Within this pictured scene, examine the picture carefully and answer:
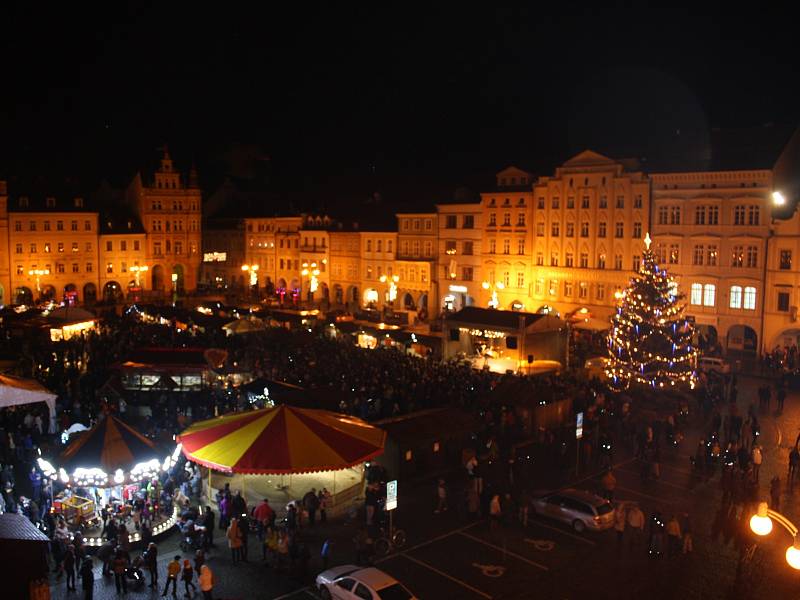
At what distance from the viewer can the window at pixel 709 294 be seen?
141ft

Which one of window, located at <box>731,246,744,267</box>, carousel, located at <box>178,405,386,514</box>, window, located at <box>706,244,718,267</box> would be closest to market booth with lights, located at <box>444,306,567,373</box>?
window, located at <box>706,244,718,267</box>

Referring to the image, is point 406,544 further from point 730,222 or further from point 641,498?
point 730,222

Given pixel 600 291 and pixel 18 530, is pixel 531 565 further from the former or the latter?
pixel 600 291

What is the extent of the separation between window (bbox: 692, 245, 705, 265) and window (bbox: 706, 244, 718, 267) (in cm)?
30

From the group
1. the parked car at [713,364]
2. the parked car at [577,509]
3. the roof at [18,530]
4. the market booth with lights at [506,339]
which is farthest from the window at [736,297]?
the roof at [18,530]

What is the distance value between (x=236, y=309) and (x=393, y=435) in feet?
106

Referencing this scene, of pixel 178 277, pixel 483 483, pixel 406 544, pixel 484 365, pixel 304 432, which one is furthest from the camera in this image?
pixel 178 277

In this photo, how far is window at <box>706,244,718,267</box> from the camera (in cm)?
4306

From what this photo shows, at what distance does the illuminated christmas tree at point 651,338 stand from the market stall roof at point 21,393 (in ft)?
69.4

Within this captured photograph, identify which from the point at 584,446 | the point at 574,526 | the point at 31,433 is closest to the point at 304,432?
the point at 574,526

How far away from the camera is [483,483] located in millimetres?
20453

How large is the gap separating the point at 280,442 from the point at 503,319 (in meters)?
18.8

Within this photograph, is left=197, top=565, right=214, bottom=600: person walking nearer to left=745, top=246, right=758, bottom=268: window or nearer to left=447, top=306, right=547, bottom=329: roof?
left=447, top=306, right=547, bottom=329: roof

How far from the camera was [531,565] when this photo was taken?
16.8 metres
